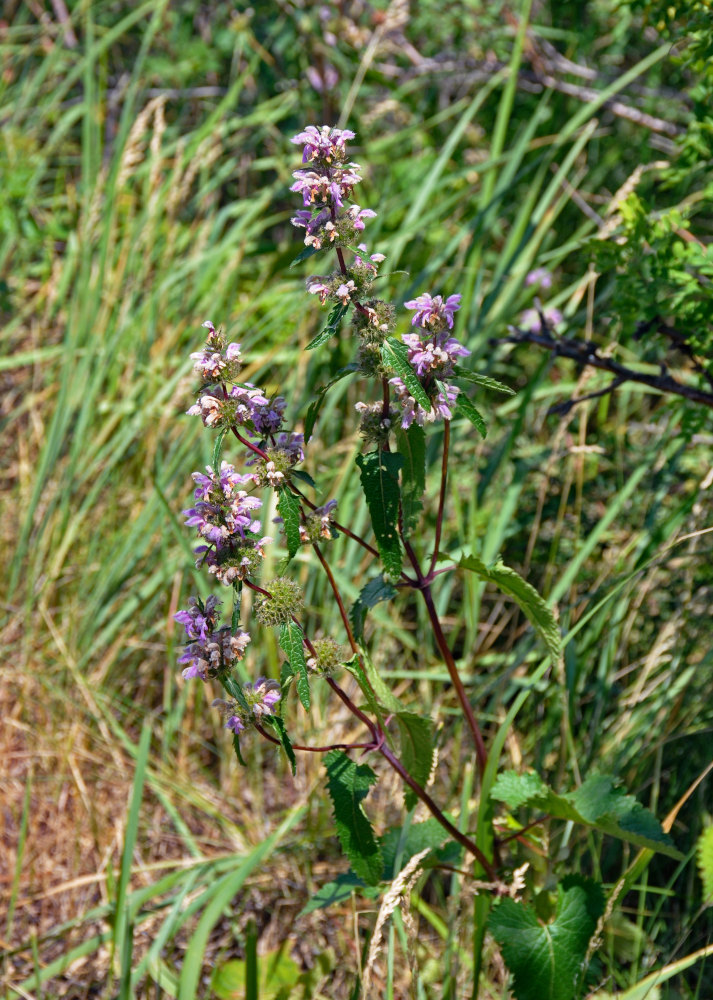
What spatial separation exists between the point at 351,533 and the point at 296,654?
21cm

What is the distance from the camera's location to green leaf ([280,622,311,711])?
1094 millimetres

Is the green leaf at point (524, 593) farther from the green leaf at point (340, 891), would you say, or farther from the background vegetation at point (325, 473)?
the green leaf at point (340, 891)

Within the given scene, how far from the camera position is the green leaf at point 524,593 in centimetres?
127

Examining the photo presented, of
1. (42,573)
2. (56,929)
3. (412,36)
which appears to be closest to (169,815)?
(56,929)

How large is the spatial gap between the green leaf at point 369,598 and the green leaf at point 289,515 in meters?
0.23

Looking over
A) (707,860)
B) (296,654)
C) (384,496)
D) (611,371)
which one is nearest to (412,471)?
(384,496)

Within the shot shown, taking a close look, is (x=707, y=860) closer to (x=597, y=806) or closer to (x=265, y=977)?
(x=597, y=806)

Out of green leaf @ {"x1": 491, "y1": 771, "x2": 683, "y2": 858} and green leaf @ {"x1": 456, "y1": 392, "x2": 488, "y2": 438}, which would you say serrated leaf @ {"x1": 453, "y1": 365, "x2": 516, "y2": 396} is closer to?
green leaf @ {"x1": 456, "y1": 392, "x2": 488, "y2": 438}

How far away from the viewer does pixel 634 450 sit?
2.45 m

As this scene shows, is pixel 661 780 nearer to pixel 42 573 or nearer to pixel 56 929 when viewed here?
pixel 56 929

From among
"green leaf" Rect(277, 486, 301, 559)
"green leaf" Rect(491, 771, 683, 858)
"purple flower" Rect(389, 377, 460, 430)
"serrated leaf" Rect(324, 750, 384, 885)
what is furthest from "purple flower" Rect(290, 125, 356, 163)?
"green leaf" Rect(491, 771, 683, 858)

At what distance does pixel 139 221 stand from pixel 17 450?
0.91m

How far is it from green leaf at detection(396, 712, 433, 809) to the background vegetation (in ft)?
0.84

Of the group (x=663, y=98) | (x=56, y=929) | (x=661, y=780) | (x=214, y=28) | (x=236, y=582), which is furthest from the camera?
(x=214, y=28)
